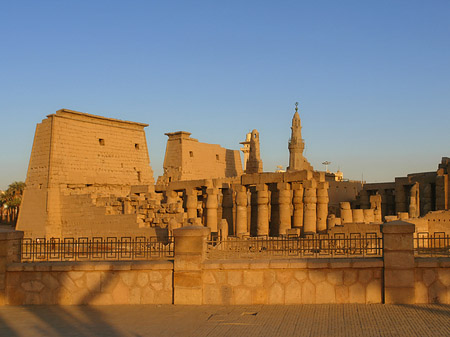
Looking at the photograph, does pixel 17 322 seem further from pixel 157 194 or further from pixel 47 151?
pixel 157 194

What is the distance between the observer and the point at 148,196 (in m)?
31.5

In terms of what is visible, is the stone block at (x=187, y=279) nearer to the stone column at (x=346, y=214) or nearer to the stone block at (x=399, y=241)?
the stone block at (x=399, y=241)

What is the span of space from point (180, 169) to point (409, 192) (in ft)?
48.7

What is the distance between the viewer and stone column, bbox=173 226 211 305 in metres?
9.34

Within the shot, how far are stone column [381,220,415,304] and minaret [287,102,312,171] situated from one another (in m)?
40.3

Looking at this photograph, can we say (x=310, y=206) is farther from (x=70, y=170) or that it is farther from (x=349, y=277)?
(x=349, y=277)

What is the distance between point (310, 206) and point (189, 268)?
1724 cm

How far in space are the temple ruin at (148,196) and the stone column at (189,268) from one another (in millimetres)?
14078

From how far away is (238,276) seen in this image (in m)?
9.31

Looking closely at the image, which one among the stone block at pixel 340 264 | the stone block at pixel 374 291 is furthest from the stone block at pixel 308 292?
Result: the stone block at pixel 374 291

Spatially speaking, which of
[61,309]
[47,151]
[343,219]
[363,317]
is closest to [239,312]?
[363,317]

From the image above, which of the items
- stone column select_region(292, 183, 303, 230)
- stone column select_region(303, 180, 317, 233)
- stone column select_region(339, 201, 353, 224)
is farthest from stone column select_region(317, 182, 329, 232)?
stone column select_region(339, 201, 353, 224)

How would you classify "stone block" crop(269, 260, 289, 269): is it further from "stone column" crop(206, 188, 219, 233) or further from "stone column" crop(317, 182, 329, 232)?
"stone column" crop(206, 188, 219, 233)

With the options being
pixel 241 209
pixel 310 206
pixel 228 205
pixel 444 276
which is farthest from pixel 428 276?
pixel 228 205
